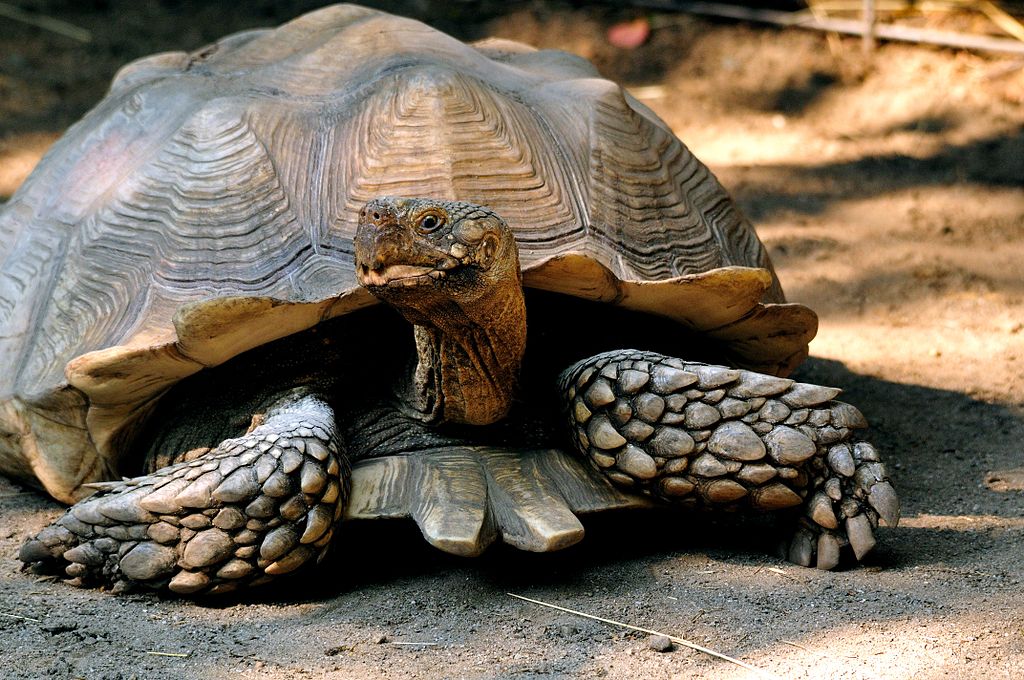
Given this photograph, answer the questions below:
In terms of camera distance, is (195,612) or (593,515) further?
(593,515)

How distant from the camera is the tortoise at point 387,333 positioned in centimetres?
271

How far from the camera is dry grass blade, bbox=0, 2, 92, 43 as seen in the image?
→ 25.1 feet

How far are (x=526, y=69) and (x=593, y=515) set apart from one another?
1.59 m

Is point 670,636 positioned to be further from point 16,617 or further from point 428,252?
point 16,617

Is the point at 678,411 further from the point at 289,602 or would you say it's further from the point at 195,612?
the point at 195,612

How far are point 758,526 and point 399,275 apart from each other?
1258 mm

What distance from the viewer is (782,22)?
7172 mm

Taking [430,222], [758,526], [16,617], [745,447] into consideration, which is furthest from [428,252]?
[758,526]

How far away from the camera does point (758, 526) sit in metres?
3.18

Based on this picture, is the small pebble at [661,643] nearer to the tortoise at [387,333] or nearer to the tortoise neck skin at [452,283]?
the tortoise at [387,333]

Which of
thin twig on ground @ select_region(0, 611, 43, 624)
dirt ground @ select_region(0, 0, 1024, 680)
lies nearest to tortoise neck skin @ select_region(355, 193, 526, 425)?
dirt ground @ select_region(0, 0, 1024, 680)

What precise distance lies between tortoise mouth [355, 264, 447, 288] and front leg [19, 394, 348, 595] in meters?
0.49

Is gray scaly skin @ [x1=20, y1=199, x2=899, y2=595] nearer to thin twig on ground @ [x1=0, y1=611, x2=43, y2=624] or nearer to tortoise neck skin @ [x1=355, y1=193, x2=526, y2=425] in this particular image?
tortoise neck skin @ [x1=355, y1=193, x2=526, y2=425]

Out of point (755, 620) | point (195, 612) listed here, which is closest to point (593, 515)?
point (755, 620)
